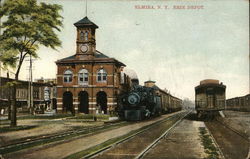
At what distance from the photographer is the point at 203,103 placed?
92.8 ft

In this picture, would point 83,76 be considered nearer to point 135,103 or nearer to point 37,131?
point 135,103

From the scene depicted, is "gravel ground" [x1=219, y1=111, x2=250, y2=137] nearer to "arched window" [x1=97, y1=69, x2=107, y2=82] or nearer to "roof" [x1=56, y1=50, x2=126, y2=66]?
"arched window" [x1=97, y1=69, x2=107, y2=82]

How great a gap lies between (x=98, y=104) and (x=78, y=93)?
12.9 feet

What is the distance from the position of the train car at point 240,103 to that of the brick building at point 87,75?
61.9ft

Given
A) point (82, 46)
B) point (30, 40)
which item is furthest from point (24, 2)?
point (82, 46)

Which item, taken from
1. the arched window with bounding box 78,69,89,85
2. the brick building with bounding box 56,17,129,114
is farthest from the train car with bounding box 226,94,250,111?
the arched window with bounding box 78,69,89,85

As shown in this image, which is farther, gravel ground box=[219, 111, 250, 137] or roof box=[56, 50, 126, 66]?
roof box=[56, 50, 126, 66]

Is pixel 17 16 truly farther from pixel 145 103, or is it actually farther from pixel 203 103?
pixel 203 103

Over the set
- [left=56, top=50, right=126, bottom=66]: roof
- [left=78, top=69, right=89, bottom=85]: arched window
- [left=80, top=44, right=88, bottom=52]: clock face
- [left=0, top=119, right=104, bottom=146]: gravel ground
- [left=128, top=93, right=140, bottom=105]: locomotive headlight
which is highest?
[left=80, top=44, right=88, bottom=52]: clock face

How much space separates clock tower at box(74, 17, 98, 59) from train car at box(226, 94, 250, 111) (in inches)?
918

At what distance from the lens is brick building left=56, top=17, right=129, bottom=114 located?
1661 inches

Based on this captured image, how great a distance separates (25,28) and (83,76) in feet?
79.9

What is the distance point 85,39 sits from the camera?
138 ft

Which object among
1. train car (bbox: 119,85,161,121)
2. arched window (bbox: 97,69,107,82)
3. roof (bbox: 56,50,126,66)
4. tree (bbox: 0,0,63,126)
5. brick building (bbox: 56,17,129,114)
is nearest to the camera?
tree (bbox: 0,0,63,126)
